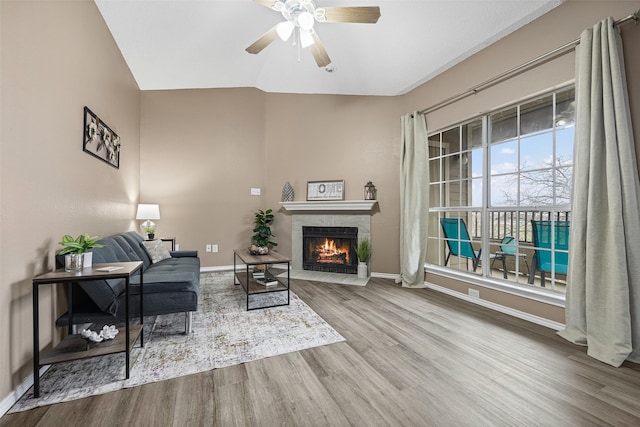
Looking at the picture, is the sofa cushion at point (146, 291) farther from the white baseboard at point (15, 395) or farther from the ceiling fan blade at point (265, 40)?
the ceiling fan blade at point (265, 40)

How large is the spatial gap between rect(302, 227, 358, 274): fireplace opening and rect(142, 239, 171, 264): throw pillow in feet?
7.44

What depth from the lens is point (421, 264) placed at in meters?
4.06

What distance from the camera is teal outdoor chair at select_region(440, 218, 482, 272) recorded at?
3.59m

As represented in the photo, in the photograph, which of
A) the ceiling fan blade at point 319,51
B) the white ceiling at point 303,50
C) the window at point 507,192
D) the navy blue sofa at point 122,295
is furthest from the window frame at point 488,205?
the navy blue sofa at point 122,295

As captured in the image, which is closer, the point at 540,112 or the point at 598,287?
the point at 598,287

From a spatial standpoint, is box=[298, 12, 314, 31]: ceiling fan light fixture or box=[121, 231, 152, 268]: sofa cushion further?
box=[121, 231, 152, 268]: sofa cushion

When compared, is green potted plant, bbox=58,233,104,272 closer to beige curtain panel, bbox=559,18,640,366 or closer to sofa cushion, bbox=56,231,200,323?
sofa cushion, bbox=56,231,200,323

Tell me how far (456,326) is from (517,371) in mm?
759

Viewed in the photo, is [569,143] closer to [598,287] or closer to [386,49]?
[598,287]

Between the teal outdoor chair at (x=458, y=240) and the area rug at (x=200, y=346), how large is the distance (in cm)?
213

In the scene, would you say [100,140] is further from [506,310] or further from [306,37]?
[506,310]

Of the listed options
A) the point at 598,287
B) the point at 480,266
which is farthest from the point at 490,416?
the point at 480,266

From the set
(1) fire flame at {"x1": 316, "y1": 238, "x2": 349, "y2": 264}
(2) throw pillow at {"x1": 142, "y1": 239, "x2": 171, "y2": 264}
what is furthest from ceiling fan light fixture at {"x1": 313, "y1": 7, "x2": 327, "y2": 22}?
(1) fire flame at {"x1": 316, "y1": 238, "x2": 349, "y2": 264}

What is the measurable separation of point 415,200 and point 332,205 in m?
1.36
